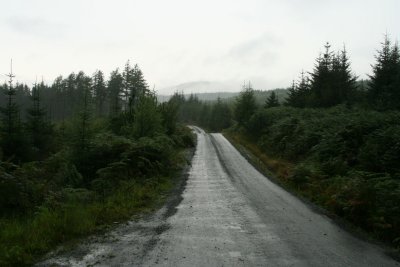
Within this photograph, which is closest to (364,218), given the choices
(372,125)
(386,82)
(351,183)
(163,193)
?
(351,183)

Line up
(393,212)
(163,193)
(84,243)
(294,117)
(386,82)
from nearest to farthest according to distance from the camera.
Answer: (84,243)
(393,212)
(163,193)
(294,117)
(386,82)

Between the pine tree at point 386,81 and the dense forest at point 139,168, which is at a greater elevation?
the pine tree at point 386,81

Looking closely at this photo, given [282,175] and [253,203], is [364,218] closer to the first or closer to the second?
[253,203]

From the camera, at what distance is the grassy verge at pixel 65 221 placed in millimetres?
7102

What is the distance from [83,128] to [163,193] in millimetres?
5319

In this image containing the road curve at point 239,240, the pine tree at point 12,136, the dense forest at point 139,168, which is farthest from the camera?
the pine tree at point 12,136

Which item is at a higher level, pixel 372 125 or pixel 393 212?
pixel 372 125

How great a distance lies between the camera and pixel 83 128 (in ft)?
56.4

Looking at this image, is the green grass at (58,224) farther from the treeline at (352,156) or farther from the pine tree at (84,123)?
the treeline at (352,156)

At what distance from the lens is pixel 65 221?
8.64 m

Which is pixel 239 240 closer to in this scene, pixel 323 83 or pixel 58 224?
pixel 58 224

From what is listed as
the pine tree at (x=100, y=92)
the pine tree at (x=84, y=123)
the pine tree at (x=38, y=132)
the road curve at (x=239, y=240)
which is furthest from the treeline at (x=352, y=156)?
the pine tree at (x=100, y=92)

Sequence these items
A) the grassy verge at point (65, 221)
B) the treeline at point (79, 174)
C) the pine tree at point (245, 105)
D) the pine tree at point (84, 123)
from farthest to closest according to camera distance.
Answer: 1. the pine tree at point (245, 105)
2. the pine tree at point (84, 123)
3. the treeline at point (79, 174)
4. the grassy verge at point (65, 221)

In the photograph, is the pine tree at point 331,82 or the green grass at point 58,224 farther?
the pine tree at point 331,82
